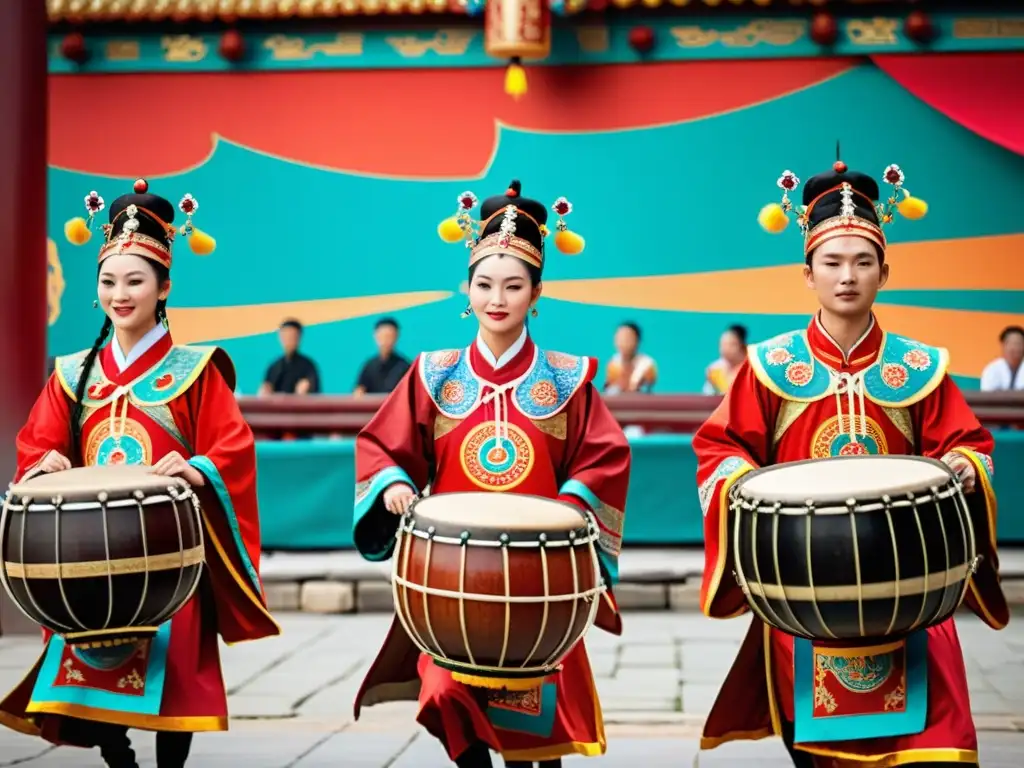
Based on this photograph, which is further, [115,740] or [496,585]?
[115,740]

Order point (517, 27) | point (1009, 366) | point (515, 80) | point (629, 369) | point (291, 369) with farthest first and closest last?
1. point (291, 369)
2. point (515, 80)
3. point (517, 27)
4. point (1009, 366)
5. point (629, 369)

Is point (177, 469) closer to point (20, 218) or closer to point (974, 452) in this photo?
point (974, 452)

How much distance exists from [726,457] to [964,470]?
0.55m

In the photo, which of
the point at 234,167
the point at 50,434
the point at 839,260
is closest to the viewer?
the point at 839,260

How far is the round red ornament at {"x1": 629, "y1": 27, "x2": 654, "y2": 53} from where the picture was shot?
9.77m

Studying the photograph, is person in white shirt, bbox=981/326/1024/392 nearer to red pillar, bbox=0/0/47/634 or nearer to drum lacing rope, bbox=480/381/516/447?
red pillar, bbox=0/0/47/634

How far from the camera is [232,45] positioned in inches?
393

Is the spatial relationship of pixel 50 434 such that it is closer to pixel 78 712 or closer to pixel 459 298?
pixel 78 712

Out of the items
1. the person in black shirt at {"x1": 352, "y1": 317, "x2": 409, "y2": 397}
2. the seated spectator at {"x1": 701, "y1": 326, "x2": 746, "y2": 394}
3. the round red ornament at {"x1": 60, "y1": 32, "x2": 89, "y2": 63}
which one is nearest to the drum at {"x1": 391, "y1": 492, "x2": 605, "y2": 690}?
the seated spectator at {"x1": 701, "y1": 326, "x2": 746, "y2": 394}

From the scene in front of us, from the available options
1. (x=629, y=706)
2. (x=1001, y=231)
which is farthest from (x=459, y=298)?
(x=629, y=706)

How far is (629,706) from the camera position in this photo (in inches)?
201

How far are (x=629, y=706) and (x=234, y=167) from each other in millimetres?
6438

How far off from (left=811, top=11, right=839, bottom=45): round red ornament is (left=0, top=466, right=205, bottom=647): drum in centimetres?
702

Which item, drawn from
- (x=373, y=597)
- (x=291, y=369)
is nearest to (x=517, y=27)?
(x=291, y=369)
